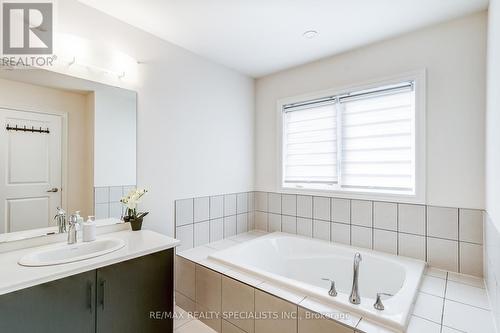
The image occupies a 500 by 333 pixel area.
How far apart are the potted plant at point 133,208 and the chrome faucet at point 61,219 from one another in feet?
1.19

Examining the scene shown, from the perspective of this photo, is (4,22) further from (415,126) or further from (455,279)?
(455,279)

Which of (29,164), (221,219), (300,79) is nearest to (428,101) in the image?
(300,79)

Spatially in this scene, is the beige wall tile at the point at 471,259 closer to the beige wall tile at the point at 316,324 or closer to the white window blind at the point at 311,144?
the white window blind at the point at 311,144

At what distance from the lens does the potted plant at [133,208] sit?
1.89 metres

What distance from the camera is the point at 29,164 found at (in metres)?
1.49

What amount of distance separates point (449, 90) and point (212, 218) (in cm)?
230

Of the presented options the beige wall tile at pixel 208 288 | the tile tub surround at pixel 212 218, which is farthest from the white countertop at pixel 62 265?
the tile tub surround at pixel 212 218

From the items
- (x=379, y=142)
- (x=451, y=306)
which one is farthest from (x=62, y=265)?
(x=379, y=142)

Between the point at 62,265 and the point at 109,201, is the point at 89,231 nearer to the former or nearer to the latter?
the point at 109,201

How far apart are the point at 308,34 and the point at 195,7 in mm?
916

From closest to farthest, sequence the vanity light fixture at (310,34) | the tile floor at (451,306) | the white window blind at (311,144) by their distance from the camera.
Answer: the tile floor at (451,306)
the vanity light fixture at (310,34)
the white window blind at (311,144)

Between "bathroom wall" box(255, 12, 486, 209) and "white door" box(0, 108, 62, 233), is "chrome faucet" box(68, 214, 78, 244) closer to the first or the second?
"white door" box(0, 108, 62, 233)

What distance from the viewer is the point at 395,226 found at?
6.98 ft

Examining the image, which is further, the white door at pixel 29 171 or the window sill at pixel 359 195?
the window sill at pixel 359 195
